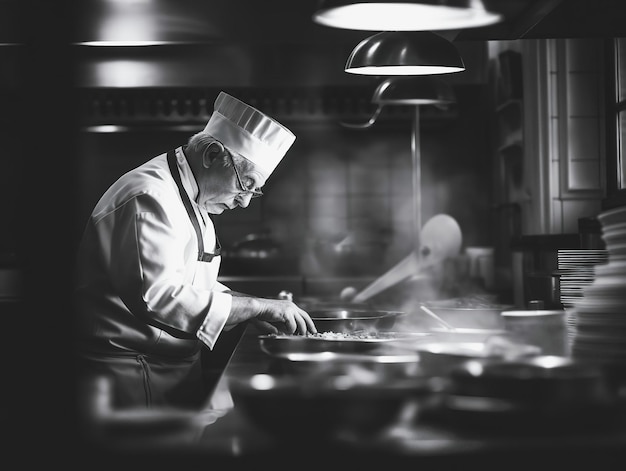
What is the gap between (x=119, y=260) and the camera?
2.18 meters

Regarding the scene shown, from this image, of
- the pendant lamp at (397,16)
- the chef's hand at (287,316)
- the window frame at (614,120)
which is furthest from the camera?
the window frame at (614,120)

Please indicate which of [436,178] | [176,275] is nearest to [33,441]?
[176,275]

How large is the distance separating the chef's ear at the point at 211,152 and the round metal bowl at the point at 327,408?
170 centimetres

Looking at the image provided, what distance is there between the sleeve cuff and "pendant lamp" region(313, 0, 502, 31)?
858mm

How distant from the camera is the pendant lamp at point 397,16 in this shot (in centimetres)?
143

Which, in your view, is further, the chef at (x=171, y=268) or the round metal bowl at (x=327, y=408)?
the chef at (x=171, y=268)

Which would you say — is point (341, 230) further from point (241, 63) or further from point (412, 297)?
point (412, 297)

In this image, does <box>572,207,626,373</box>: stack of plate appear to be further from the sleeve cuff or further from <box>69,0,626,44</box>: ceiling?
the sleeve cuff

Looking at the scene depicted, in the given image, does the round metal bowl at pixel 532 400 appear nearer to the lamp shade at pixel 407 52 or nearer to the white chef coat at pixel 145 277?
the white chef coat at pixel 145 277

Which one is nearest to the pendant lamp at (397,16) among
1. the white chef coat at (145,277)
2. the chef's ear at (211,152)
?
the white chef coat at (145,277)

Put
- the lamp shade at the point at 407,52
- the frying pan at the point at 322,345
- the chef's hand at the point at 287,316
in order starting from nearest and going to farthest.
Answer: the frying pan at the point at 322,345
the chef's hand at the point at 287,316
the lamp shade at the point at 407,52

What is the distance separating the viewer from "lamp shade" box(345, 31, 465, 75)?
7.32ft

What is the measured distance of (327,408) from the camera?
93cm

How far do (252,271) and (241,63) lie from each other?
145cm
